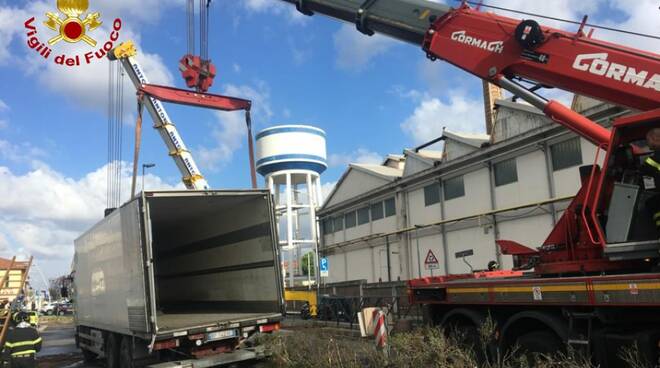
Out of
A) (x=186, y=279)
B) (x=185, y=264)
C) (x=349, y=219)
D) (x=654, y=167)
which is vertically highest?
(x=349, y=219)

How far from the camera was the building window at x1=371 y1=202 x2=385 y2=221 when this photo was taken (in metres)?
31.7

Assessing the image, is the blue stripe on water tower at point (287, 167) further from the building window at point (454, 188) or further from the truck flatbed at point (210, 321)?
the truck flatbed at point (210, 321)

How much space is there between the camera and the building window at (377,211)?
31.7m

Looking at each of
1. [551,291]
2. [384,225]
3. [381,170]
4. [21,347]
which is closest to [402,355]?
[551,291]

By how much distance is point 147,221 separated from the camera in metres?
9.13

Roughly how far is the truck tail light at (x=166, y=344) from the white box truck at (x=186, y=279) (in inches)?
0.7

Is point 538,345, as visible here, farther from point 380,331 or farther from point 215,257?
point 215,257

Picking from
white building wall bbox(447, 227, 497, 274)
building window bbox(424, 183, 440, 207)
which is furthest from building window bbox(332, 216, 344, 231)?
white building wall bbox(447, 227, 497, 274)

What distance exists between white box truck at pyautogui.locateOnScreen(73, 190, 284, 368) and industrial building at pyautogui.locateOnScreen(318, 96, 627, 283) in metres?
7.09

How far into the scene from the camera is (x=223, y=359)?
9609 mm

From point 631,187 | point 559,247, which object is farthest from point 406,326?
point 631,187

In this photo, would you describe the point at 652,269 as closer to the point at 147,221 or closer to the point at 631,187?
the point at 631,187

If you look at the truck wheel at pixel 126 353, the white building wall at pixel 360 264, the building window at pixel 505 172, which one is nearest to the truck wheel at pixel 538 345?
the truck wheel at pixel 126 353

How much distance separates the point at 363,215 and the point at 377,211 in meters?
1.76
